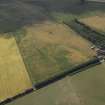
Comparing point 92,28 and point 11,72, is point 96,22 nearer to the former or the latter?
point 92,28

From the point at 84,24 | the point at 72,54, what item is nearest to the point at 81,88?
the point at 72,54

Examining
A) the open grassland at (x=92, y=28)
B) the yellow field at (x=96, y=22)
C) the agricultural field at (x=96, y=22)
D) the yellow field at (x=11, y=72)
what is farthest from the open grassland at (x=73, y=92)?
the yellow field at (x=96, y=22)

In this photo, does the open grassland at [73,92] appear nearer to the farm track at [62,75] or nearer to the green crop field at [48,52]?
the green crop field at [48,52]

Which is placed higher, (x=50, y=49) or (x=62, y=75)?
(x=50, y=49)

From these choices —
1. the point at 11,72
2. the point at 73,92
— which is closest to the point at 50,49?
the point at 11,72

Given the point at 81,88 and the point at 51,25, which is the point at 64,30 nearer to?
the point at 51,25
